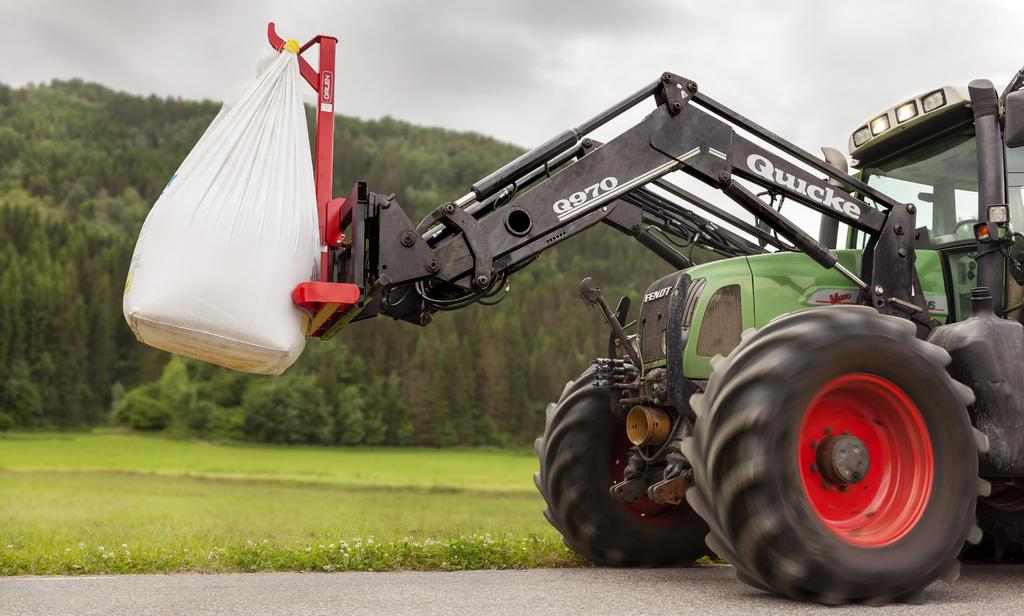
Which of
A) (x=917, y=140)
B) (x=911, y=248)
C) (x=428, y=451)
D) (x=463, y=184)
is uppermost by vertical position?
(x=463, y=184)

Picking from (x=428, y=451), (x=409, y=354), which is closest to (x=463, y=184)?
(x=409, y=354)

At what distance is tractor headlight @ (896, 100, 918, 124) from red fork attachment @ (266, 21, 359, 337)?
379 centimetres

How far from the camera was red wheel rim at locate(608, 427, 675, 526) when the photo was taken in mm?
6926

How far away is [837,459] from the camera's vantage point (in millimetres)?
5168

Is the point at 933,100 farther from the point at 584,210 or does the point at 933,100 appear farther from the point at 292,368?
the point at 292,368

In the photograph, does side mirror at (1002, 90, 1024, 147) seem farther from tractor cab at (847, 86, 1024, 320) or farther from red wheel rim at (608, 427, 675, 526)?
red wheel rim at (608, 427, 675, 526)

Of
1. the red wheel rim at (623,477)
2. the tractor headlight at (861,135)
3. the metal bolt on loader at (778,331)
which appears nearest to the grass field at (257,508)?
the red wheel rim at (623,477)

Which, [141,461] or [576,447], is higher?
[576,447]

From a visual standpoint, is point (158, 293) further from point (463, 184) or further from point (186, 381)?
point (463, 184)

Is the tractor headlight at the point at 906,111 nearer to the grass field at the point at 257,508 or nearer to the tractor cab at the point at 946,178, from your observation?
the tractor cab at the point at 946,178

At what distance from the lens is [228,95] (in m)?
5.57

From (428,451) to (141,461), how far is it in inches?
1112

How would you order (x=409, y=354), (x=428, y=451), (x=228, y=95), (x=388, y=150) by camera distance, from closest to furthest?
(x=228, y=95), (x=428, y=451), (x=409, y=354), (x=388, y=150)

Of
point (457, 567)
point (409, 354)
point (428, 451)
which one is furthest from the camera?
point (409, 354)
